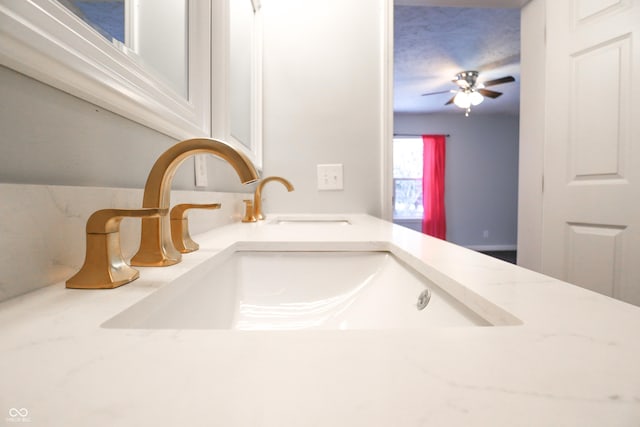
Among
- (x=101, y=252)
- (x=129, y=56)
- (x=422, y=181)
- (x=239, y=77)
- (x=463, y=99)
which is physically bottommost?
(x=101, y=252)

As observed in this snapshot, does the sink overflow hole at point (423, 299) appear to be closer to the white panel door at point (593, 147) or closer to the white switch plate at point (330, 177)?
the white switch plate at point (330, 177)

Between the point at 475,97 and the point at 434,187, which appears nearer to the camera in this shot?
the point at 475,97

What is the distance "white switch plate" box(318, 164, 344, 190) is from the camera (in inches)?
68.3

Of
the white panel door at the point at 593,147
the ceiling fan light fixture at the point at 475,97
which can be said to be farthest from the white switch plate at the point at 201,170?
the ceiling fan light fixture at the point at 475,97

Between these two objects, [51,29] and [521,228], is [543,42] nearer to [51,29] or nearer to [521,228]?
[521,228]

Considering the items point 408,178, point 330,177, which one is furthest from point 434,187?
point 330,177

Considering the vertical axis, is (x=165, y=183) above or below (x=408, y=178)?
below

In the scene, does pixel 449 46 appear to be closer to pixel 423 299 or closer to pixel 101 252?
pixel 423 299

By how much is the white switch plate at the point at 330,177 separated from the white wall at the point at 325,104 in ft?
0.10

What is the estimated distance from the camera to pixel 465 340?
0.24 m

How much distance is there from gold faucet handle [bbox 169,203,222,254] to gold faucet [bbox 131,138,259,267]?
0.08 m

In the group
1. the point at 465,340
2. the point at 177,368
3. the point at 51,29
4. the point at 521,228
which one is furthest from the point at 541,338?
the point at 521,228

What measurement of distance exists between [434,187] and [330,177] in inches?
168

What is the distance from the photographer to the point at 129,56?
1.71 feet
